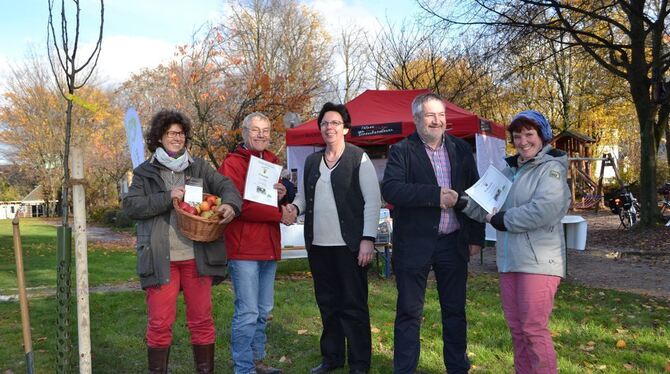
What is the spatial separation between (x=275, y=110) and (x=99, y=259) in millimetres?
8127

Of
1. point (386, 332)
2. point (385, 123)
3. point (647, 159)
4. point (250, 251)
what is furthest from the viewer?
point (647, 159)

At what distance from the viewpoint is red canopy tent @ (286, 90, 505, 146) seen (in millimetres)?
9961

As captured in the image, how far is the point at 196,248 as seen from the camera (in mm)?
3586

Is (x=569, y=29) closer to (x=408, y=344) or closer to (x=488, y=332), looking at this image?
(x=488, y=332)

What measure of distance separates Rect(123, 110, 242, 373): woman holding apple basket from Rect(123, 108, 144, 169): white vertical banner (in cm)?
52

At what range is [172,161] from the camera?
3.60 m

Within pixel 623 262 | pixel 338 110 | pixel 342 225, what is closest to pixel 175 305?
pixel 342 225

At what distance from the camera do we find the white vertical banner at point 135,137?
4.18 metres

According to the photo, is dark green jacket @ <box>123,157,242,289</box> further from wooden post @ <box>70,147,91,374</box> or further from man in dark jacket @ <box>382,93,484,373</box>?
man in dark jacket @ <box>382,93,484,373</box>

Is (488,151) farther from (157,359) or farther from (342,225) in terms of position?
(157,359)

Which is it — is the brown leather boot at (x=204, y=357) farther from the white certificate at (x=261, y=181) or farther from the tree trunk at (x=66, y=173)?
the tree trunk at (x=66, y=173)

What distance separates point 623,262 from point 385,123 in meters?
5.22

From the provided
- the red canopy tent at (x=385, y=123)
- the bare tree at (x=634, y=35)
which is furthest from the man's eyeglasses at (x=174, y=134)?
the bare tree at (x=634, y=35)

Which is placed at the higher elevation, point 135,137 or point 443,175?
point 135,137
